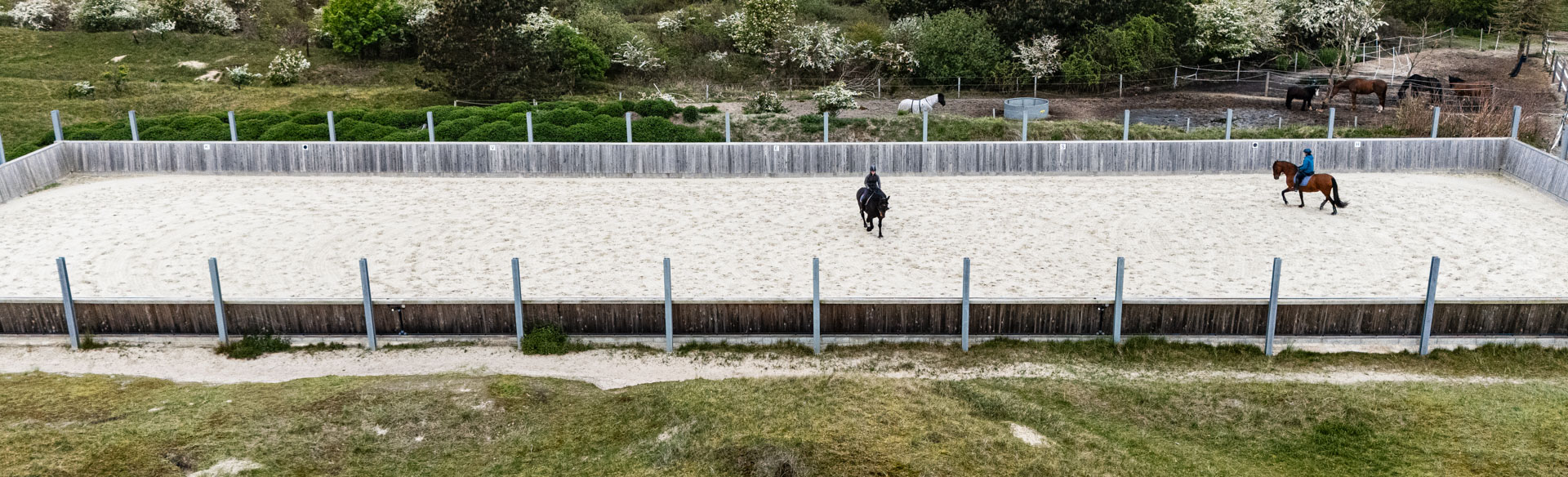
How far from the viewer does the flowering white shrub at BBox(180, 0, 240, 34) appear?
47.2 m

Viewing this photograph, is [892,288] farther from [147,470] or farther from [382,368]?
[147,470]

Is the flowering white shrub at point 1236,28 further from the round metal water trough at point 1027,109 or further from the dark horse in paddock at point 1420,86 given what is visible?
the round metal water trough at point 1027,109

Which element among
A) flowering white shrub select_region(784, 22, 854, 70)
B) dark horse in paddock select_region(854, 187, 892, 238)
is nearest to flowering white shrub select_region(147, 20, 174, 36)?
flowering white shrub select_region(784, 22, 854, 70)

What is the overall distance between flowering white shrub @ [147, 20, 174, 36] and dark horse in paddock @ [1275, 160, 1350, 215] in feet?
136

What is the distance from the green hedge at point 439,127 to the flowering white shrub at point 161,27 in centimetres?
1853

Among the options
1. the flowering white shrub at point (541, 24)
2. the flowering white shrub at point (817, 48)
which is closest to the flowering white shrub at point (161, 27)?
the flowering white shrub at point (541, 24)

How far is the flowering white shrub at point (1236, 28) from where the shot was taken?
40.6 m

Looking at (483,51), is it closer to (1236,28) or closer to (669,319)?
(669,319)

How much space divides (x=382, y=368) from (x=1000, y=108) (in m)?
24.0

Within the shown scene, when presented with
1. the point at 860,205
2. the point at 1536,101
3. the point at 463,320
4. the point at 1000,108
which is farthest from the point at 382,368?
the point at 1536,101

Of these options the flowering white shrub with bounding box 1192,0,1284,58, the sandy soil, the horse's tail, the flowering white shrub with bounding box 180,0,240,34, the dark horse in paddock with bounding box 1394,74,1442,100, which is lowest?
the sandy soil

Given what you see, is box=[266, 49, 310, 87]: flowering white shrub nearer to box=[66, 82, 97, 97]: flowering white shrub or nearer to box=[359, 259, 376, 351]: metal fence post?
box=[66, 82, 97, 97]: flowering white shrub

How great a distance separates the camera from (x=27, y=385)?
14117mm

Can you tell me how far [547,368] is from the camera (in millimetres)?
14820
